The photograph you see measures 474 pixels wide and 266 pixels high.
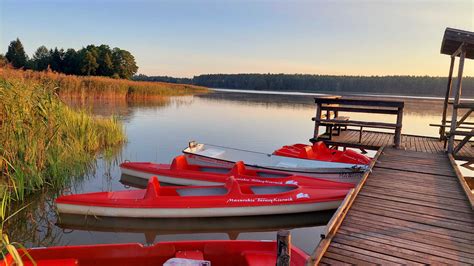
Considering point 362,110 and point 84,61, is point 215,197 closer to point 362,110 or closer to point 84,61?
point 362,110

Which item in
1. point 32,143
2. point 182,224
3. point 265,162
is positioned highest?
point 32,143

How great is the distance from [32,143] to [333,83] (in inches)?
3338

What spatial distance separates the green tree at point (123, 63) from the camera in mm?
56041

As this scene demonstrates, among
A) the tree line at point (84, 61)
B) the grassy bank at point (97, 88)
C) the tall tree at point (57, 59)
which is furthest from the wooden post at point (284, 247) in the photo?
the tall tree at point (57, 59)

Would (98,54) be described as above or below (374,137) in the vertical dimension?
above

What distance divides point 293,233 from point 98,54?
5462cm

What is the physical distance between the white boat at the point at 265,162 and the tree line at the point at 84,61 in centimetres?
4499

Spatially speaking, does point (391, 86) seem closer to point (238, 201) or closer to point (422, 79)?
point (422, 79)

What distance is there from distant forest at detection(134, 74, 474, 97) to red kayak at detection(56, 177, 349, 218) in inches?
2073

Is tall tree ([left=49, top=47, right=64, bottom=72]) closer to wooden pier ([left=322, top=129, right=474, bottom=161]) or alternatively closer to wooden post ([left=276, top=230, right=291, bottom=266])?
wooden pier ([left=322, top=129, right=474, bottom=161])

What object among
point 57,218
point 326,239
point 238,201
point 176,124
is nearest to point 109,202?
point 57,218

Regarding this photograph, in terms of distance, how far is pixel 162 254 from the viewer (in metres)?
3.98

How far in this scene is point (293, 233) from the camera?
19.9 feet

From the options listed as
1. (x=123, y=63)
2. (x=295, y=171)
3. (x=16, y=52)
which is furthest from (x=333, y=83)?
(x=295, y=171)
